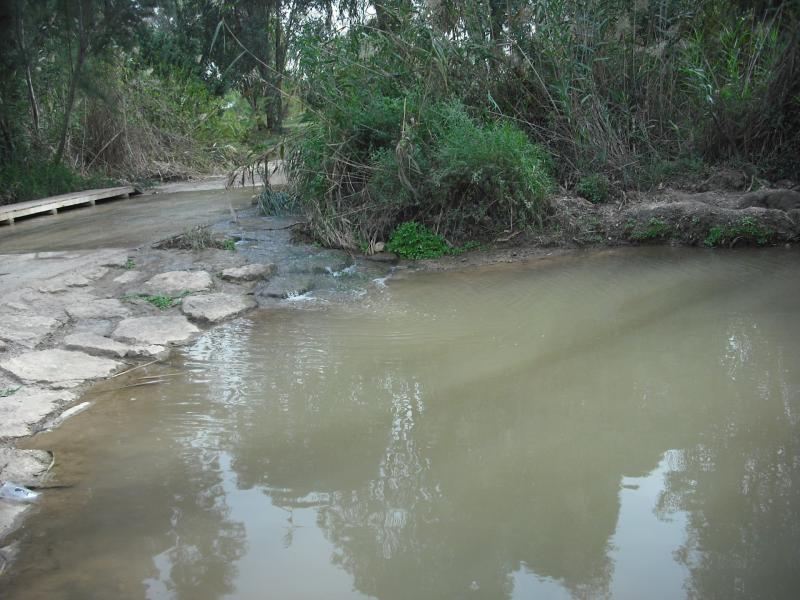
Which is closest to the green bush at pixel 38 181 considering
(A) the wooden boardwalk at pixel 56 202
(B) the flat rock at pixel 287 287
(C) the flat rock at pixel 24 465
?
(A) the wooden boardwalk at pixel 56 202

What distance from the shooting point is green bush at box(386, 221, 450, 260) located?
237 inches

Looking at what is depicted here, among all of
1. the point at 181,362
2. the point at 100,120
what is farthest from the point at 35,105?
the point at 181,362

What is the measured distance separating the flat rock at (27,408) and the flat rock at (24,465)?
0.23 meters

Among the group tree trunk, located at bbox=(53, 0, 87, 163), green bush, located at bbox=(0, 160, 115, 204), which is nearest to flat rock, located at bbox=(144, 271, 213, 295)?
green bush, located at bbox=(0, 160, 115, 204)

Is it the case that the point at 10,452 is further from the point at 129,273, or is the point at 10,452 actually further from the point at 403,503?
the point at 129,273

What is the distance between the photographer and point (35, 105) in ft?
35.1

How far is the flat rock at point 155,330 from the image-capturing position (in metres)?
4.09

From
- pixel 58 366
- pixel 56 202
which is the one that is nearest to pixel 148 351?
pixel 58 366

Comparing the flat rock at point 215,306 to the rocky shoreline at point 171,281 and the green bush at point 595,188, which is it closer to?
the rocky shoreline at point 171,281

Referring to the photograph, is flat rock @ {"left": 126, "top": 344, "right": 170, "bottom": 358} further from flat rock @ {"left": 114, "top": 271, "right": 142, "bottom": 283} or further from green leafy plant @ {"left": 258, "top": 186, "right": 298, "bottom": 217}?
green leafy plant @ {"left": 258, "top": 186, "right": 298, "bottom": 217}

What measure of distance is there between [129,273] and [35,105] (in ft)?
22.9

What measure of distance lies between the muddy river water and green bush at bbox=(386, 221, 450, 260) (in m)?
1.62

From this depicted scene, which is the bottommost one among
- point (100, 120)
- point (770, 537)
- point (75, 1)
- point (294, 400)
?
point (770, 537)

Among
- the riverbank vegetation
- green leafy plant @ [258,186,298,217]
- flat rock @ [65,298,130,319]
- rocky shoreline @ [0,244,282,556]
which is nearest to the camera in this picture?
rocky shoreline @ [0,244,282,556]
